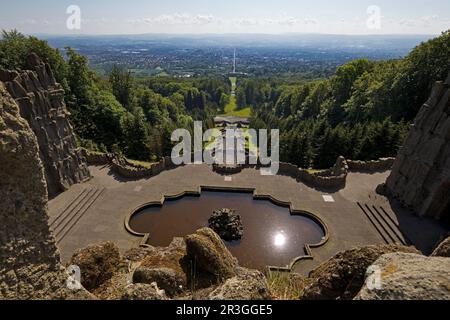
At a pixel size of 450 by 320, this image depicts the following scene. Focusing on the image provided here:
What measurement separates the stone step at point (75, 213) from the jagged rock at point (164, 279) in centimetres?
1252

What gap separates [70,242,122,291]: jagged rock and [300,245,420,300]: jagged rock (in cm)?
648

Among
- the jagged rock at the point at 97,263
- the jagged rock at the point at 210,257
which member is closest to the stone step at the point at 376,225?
the jagged rock at the point at 210,257

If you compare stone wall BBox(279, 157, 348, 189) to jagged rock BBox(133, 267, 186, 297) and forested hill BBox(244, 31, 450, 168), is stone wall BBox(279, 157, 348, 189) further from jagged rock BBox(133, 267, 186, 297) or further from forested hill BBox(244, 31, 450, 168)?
jagged rock BBox(133, 267, 186, 297)

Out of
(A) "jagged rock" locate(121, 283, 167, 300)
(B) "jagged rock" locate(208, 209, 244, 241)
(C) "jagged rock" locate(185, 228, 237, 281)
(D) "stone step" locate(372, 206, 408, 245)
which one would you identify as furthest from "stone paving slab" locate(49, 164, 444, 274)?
(A) "jagged rock" locate(121, 283, 167, 300)

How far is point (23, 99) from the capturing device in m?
20.7

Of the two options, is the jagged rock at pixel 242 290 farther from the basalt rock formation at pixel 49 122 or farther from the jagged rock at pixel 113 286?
the basalt rock formation at pixel 49 122

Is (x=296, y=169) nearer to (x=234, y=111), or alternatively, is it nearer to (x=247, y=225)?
(x=247, y=225)

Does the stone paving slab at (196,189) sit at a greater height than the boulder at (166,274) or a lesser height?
lesser

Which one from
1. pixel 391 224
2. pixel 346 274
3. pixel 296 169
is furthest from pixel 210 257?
pixel 296 169

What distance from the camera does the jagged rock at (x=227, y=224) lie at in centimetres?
1895

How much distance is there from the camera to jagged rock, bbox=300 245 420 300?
6973mm
